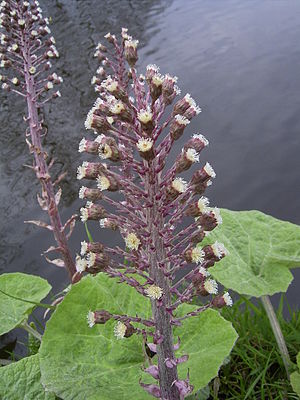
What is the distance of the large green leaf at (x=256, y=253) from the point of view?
2932 mm

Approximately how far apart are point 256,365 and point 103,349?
1109 millimetres

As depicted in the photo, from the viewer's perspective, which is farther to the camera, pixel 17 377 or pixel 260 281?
pixel 260 281

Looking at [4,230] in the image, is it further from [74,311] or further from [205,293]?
[205,293]

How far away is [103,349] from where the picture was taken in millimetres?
2553

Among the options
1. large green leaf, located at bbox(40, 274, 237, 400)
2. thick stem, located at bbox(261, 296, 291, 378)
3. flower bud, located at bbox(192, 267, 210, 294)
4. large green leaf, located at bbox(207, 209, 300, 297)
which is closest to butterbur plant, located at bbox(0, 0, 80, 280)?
large green leaf, located at bbox(207, 209, 300, 297)

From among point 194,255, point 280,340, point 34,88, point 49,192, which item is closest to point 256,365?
point 280,340

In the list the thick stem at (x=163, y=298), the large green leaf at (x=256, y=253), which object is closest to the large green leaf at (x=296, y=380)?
the large green leaf at (x=256, y=253)

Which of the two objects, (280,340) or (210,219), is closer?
(210,219)

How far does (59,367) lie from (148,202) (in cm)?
99

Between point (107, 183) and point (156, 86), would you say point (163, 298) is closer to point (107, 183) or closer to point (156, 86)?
point (107, 183)

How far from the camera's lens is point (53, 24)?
10.5 metres

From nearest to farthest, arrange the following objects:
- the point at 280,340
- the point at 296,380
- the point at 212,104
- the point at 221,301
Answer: the point at 221,301 < the point at 296,380 < the point at 280,340 < the point at 212,104

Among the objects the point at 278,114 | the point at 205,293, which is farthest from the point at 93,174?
the point at 278,114

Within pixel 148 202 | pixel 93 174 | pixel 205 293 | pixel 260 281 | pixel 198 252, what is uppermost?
pixel 93 174
